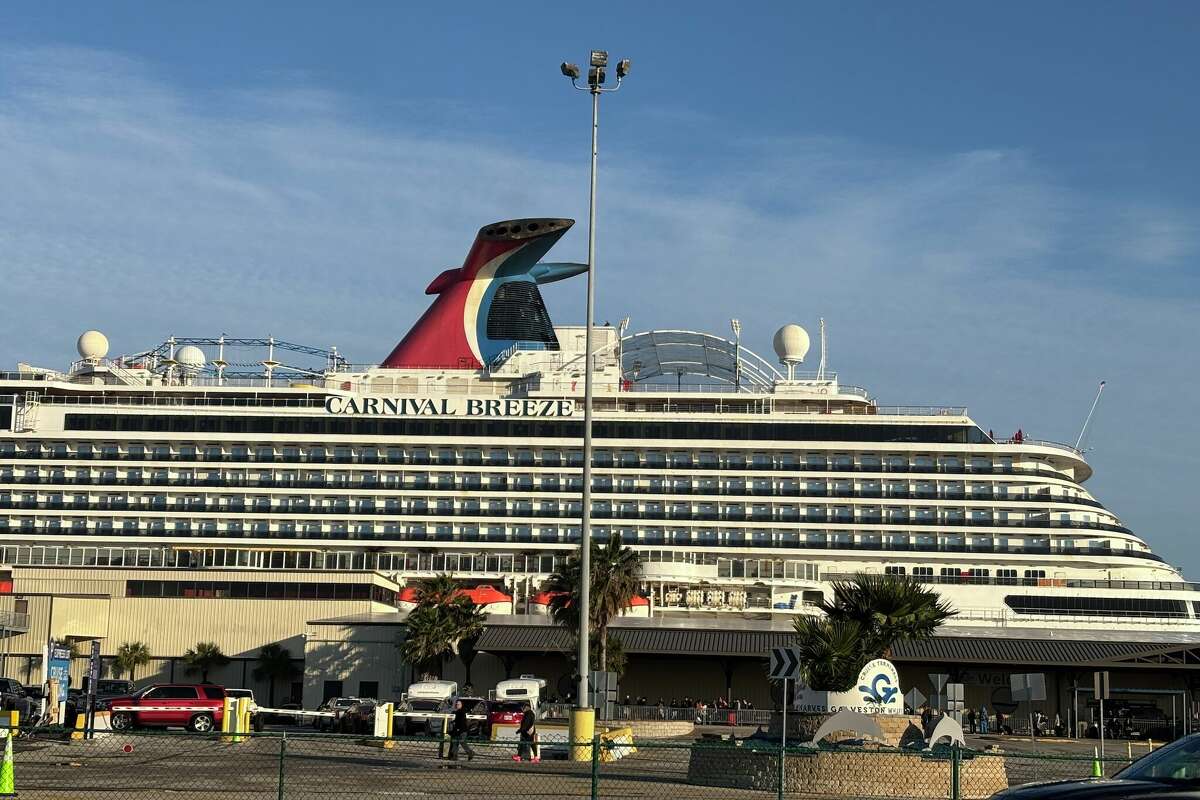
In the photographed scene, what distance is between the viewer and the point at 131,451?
93125 millimetres

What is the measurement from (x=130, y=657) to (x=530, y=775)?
5384cm

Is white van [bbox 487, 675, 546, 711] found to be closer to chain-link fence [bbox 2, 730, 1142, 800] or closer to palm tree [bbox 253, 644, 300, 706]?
palm tree [bbox 253, 644, 300, 706]

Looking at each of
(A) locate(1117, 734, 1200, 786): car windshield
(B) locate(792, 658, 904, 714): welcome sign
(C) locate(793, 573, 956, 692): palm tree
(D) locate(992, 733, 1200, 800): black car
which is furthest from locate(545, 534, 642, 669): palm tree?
(D) locate(992, 733, 1200, 800): black car

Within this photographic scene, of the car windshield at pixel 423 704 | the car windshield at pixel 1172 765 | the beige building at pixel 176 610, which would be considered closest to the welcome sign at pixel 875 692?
the car windshield at pixel 1172 765

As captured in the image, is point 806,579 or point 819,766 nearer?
point 819,766

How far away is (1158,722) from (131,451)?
62.6 meters

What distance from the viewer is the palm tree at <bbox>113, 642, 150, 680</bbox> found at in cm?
7994

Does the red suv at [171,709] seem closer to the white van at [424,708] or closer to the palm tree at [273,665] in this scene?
the white van at [424,708]

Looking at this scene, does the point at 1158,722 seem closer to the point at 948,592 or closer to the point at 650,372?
the point at 948,592

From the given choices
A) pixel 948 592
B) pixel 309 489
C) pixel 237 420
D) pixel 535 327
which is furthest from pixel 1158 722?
pixel 237 420

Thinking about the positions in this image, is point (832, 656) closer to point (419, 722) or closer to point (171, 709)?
point (419, 722)

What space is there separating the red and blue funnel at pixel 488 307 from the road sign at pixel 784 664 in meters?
65.9

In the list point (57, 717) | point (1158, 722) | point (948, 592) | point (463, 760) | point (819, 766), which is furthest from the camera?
point (948, 592)

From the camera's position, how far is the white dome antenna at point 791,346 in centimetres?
9156
